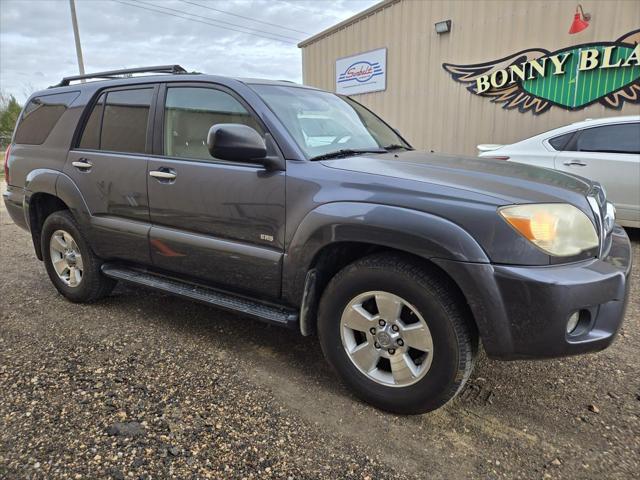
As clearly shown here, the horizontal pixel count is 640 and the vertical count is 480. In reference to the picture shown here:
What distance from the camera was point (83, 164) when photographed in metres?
3.59

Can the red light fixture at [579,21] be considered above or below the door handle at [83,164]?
above

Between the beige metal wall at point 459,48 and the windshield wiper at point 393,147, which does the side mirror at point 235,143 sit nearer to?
the windshield wiper at point 393,147

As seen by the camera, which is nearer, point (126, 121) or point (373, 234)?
point (373, 234)

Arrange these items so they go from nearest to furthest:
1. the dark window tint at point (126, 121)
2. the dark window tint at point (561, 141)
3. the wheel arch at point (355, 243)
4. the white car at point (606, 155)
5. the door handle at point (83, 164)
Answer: the wheel arch at point (355, 243) < the dark window tint at point (126, 121) < the door handle at point (83, 164) < the white car at point (606, 155) < the dark window tint at point (561, 141)

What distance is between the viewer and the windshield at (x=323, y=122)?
2.79 metres

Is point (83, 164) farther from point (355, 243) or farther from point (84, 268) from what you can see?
point (355, 243)

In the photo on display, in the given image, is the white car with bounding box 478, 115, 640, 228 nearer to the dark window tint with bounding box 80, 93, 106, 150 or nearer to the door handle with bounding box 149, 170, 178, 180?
the door handle with bounding box 149, 170, 178, 180

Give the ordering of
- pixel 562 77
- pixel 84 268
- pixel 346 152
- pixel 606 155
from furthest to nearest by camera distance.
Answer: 1. pixel 562 77
2. pixel 606 155
3. pixel 84 268
4. pixel 346 152

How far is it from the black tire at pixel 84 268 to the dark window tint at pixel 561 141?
204 inches

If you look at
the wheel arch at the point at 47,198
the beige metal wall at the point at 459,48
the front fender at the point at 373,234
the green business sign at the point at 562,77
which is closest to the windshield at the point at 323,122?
the front fender at the point at 373,234

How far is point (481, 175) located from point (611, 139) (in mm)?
4091

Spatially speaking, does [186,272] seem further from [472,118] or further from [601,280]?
[472,118]

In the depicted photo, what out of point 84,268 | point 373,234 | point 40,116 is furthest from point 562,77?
point 84,268

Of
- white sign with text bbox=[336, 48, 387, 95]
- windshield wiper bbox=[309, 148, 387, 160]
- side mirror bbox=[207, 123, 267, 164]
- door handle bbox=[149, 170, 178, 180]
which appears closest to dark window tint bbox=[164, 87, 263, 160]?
door handle bbox=[149, 170, 178, 180]
